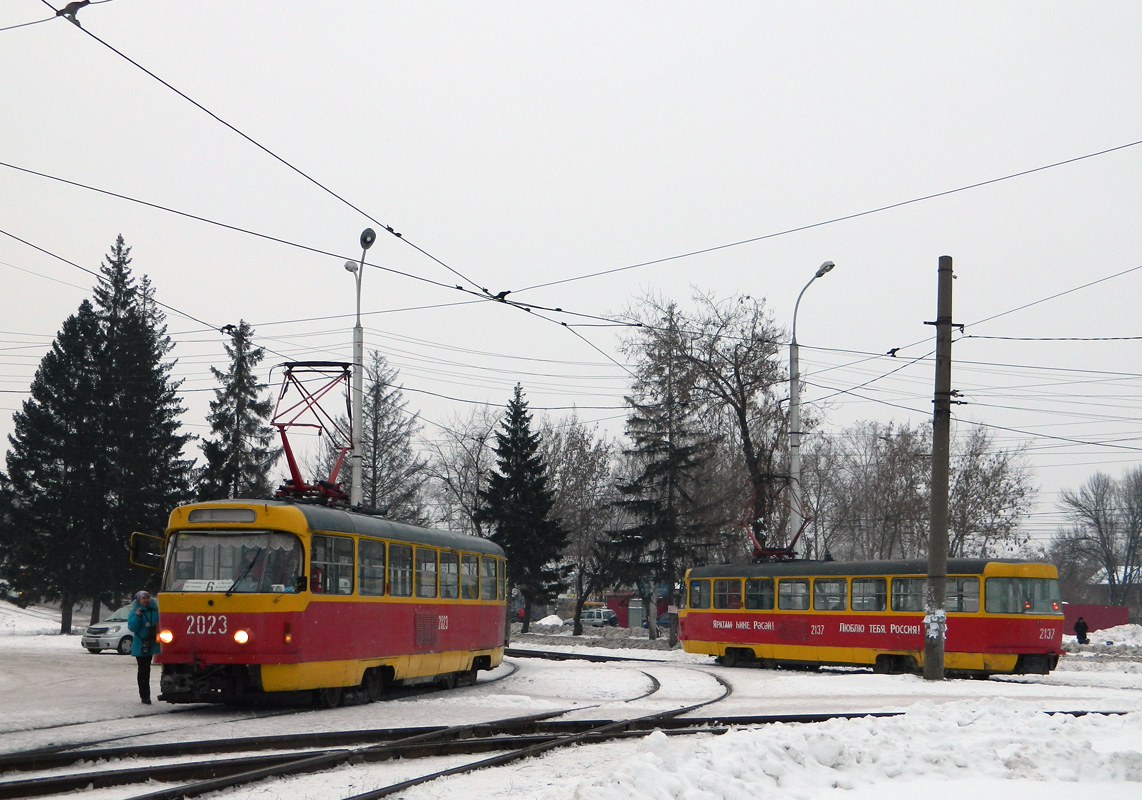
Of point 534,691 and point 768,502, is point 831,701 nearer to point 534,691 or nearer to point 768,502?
point 534,691

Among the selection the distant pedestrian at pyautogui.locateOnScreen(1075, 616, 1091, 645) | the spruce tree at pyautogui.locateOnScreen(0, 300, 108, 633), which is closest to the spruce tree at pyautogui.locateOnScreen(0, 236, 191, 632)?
the spruce tree at pyautogui.locateOnScreen(0, 300, 108, 633)

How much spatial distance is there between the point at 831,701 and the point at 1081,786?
1001 cm

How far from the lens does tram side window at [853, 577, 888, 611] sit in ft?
82.7

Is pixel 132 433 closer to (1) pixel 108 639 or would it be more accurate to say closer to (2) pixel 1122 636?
(1) pixel 108 639

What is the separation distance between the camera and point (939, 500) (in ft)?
68.1

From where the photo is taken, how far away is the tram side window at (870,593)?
2520 cm

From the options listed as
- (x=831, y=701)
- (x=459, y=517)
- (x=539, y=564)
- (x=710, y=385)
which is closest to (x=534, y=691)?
(x=831, y=701)

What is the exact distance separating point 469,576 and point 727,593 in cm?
909

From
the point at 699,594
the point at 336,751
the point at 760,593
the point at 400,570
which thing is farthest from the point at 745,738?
the point at 699,594

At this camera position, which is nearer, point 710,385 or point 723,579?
point 723,579

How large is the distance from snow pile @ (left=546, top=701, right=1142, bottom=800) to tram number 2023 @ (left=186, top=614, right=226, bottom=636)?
7.30 m

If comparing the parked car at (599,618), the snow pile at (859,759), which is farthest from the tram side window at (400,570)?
the parked car at (599,618)

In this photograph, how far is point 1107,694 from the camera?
1942cm

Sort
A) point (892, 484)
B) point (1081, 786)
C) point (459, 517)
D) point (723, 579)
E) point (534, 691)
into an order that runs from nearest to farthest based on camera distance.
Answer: point (1081, 786) < point (534, 691) < point (723, 579) < point (892, 484) < point (459, 517)
